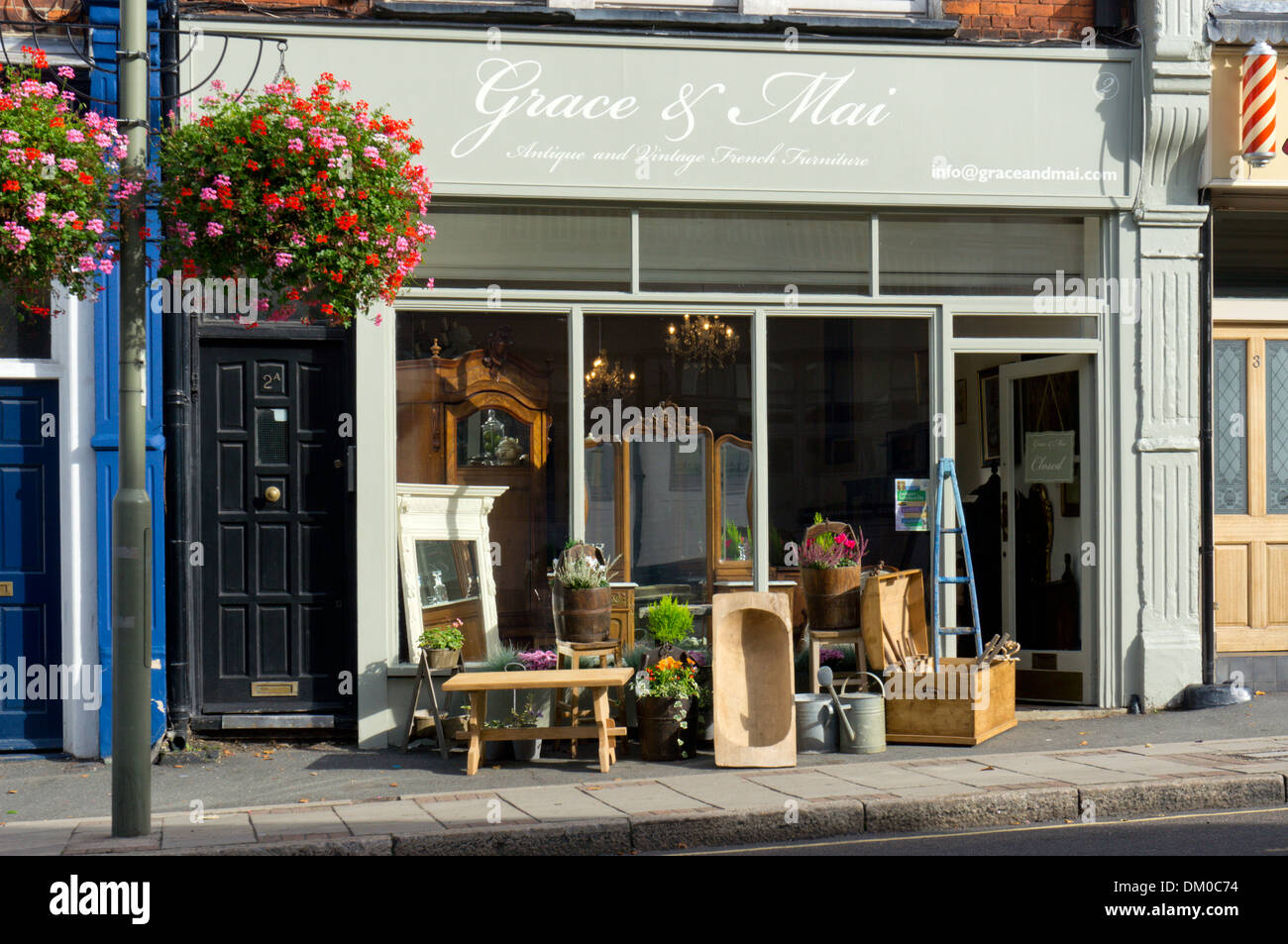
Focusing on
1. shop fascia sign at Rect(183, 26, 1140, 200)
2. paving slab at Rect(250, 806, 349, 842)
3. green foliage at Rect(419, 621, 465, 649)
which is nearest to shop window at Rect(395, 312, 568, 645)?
green foliage at Rect(419, 621, 465, 649)

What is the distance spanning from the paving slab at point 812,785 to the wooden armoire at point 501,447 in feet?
8.25

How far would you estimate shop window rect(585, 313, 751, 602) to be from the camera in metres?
9.84

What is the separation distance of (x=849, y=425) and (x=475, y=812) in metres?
4.43

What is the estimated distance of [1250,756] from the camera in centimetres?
797

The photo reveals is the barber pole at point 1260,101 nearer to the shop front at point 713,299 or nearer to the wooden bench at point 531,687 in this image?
the shop front at point 713,299

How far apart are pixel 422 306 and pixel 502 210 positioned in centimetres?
91

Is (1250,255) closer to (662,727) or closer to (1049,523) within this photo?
(1049,523)

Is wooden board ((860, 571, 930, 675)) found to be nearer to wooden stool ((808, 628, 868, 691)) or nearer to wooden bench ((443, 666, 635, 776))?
wooden stool ((808, 628, 868, 691))

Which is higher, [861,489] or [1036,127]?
[1036,127]

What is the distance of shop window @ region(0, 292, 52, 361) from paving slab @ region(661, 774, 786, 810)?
210 inches

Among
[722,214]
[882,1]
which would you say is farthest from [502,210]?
[882,1]

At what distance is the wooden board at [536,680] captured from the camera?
838 cm

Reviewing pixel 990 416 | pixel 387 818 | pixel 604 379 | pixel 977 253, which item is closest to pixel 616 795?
pixel 387 818
